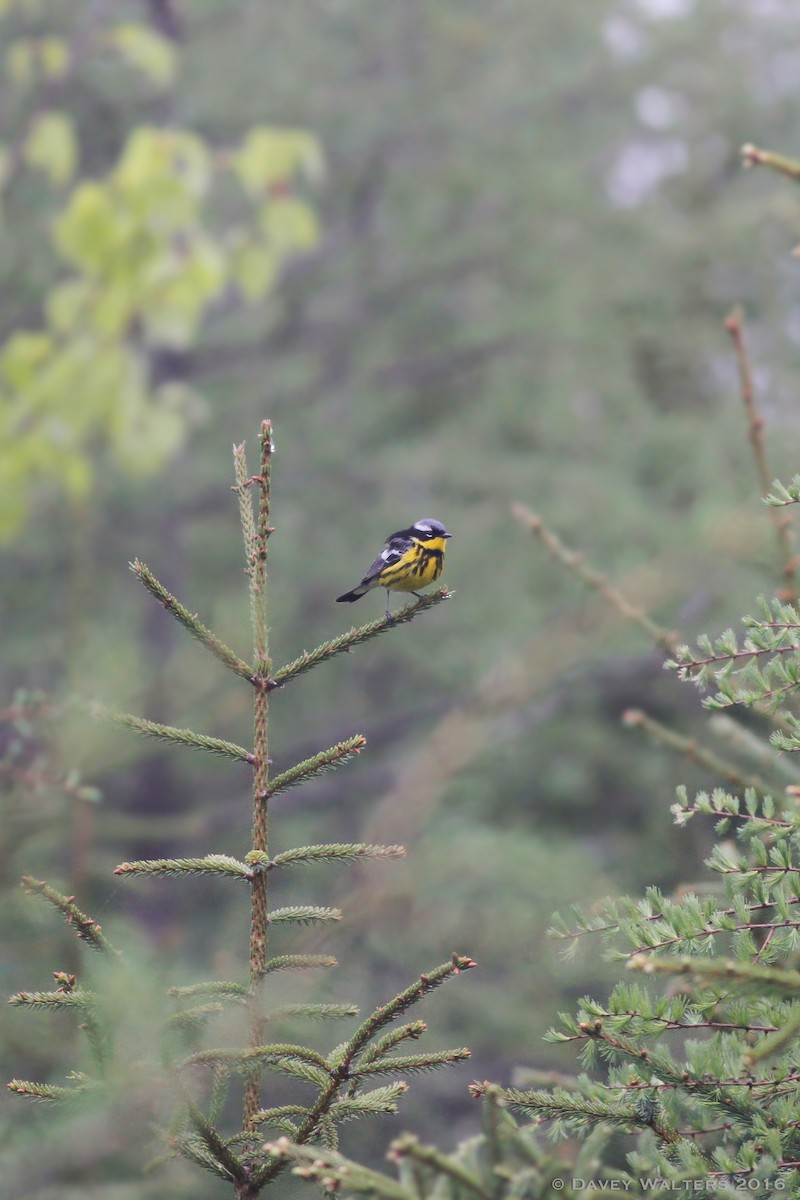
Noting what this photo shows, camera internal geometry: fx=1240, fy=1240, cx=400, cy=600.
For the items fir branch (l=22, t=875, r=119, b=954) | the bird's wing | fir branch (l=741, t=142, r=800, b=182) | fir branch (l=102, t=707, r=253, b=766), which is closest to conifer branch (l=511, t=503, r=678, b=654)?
the bird's wing

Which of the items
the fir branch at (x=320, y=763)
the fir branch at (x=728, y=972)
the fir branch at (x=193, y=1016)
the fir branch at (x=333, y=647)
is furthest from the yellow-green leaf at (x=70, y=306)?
the fir branch at (x=728, y=972)

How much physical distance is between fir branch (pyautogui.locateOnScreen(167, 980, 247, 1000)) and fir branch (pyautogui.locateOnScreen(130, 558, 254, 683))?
383 mm

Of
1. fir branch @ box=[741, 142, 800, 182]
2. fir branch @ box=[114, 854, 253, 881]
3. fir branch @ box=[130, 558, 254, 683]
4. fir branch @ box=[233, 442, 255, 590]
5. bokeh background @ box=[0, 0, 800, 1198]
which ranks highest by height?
bokeh background @ box=[0, 0, 800, 1198]

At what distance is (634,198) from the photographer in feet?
42.7

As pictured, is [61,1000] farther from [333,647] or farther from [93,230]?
[93,230]

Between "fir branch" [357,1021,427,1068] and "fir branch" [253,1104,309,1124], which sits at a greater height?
"fir branch" [357,1021,427,1068]

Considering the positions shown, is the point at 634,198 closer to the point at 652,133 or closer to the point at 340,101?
the point at 652,133

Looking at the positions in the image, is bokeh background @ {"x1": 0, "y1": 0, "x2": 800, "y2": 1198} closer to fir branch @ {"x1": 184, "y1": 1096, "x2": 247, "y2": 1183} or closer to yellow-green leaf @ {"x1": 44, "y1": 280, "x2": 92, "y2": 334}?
yellow-green leaf @ {"x1": 44, "y1": 280, "x2": 92, "y2": 334}

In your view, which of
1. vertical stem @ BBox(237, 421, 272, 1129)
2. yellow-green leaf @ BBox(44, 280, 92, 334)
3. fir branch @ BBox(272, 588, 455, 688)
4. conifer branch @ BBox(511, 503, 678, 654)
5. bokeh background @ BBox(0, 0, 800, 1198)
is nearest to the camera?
vertical stem @ BBox(237, 421, 272, 1129)

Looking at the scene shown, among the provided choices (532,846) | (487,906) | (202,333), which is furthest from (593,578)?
(202,333)

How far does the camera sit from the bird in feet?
8.79

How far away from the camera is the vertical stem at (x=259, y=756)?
151 centimetres

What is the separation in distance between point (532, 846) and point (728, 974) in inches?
250

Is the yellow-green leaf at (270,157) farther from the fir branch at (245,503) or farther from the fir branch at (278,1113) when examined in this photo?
the fir branch at (278,1113)
